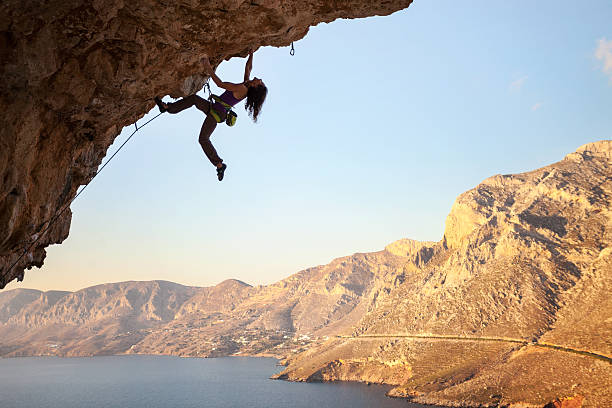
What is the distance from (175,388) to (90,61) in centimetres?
10894

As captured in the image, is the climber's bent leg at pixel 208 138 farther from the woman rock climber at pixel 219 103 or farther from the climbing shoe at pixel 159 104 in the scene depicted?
the climbing shoe at pixel 159 104

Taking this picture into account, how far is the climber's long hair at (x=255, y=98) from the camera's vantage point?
6680 millimetres

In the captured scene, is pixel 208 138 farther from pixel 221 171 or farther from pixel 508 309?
pixel 508 309

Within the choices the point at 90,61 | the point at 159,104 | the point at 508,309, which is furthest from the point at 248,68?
the point at 508,309

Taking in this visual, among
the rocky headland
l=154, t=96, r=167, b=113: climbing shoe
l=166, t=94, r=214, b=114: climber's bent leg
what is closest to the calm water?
the rocky headland

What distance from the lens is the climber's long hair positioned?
6680mm

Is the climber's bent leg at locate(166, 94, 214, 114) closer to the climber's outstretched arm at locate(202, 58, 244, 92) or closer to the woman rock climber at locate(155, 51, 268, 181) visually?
the woman rock climber at locate(155, 51, 268, 181)

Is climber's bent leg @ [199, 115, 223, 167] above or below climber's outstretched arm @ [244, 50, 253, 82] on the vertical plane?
below

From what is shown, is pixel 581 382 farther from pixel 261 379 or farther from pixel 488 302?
pixel 261 379

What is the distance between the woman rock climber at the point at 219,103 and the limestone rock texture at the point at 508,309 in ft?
172

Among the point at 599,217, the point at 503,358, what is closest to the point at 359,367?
the point at 503,358

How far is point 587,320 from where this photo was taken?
58.0 meters

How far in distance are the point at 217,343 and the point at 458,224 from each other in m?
124

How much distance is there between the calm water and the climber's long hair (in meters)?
67.4
